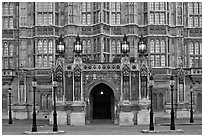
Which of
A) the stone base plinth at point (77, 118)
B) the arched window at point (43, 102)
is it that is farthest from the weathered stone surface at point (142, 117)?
the arched window at point (43, 102)

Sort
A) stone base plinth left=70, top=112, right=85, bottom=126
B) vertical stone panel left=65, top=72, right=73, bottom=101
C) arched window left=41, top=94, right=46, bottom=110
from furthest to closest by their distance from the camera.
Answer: arched window left=41, top=94, right=46, bottom=110, vertical stone panel left=65, top=72, right=73, bottom=101, stone base plinth left=70, top=112, right=85, bottom=126

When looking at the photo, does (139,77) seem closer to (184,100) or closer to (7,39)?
(184,100)

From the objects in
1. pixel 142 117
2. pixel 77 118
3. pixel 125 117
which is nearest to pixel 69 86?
pixel 77 118

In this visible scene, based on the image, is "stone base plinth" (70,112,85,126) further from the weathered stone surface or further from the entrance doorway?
the entrance doorway

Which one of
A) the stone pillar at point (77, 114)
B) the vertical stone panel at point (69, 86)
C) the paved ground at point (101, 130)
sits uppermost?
the vertical stone panel at point (69, 86)

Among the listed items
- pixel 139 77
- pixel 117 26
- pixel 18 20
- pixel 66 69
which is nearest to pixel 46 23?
pixel 18 20

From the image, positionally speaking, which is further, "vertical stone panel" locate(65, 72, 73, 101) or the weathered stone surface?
"vertical stone panel" locate(65, 72, 73, 101)

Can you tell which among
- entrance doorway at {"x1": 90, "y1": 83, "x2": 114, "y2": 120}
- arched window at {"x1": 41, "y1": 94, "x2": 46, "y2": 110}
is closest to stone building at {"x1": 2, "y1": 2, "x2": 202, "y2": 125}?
arched window at {"x1": 41, "y1": 94, "x2": 46, "y2": 110}

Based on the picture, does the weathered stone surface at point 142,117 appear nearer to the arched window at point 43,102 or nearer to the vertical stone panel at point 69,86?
the vertical stone panel at point 69,86

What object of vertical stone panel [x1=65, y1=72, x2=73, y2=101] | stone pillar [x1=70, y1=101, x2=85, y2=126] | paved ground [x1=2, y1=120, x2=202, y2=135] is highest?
vertical stone panel [x1=65, y1=72, x2=73, y2=101]

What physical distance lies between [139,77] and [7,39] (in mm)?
17911

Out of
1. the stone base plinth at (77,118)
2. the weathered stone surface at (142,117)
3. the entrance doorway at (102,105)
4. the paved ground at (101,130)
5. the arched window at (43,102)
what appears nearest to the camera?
the paved ground at (101,130)

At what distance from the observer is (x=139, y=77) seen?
4041cm

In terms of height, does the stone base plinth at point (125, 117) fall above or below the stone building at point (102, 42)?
below
